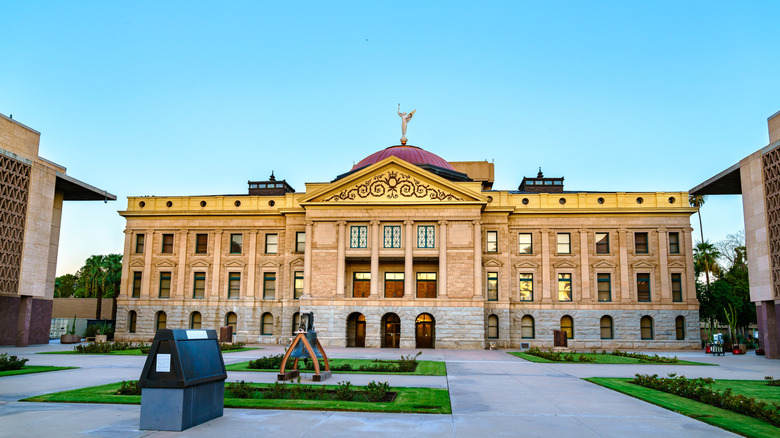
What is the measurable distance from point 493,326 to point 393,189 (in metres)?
14.2

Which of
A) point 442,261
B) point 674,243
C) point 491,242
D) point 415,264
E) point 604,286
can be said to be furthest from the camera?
point 491,242

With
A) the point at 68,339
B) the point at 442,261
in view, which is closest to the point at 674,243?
the point at 442,261

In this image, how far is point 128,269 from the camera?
52.8 m

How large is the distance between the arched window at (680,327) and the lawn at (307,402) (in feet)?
129

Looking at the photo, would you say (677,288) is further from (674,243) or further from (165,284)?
(165,284)

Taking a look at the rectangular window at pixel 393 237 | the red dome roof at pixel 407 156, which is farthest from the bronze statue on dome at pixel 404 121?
the rectangular window at pixel 393 237

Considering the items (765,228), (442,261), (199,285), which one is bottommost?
(199,285)

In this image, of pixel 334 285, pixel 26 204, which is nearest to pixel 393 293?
pixel 334 285

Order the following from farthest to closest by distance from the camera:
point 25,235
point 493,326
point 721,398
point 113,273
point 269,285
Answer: point 113,273, point 269,285, point 493,326, point 25,235, point 721,398

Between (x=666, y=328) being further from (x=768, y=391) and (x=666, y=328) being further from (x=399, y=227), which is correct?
(x=768, y=391)

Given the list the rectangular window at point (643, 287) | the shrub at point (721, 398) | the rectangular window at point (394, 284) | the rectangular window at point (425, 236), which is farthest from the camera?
the rectangular window at point (643, 287)

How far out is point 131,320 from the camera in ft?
171

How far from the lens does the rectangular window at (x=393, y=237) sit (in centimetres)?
4684

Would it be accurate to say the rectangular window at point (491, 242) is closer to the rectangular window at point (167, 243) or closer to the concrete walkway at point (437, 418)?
the rectangular window at point (167, 243)
